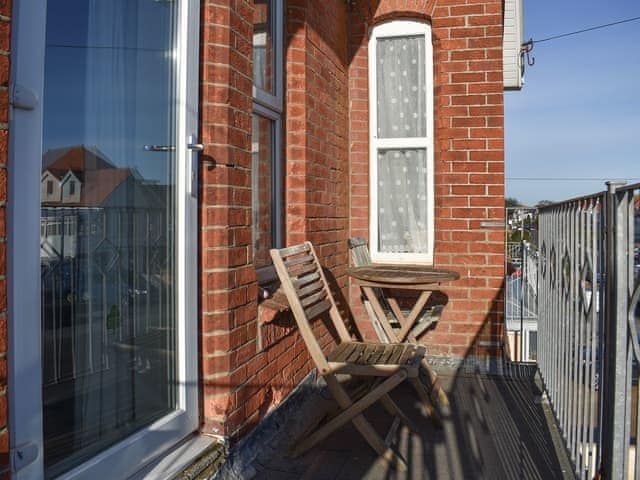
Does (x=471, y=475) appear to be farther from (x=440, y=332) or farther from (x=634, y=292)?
(x=440, y=332)

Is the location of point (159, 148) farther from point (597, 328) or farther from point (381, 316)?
point (381, 316)

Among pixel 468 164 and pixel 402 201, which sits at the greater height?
pixel 468 164

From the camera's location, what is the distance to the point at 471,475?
2889mm

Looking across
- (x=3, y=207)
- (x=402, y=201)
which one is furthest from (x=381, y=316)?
(x=3, y=207)

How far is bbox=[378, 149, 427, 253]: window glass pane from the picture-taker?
5152mm

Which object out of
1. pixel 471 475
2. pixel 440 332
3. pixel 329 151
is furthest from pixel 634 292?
pixel 440 332

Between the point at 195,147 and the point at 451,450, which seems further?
the point at 451,450

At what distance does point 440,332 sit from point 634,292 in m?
3.43

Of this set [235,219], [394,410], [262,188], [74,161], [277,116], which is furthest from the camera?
[277,116]

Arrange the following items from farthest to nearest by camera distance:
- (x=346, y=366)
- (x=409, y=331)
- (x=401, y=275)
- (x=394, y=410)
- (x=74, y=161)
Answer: (x=409, y=331) → (x=401, y=275) → (x=394, y=410) → (x=346, y=366) → (x=74, y=161)

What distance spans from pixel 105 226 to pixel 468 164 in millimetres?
3455

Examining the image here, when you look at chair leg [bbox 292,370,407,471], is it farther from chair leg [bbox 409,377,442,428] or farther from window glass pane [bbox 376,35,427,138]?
window glass pane [bbox 376,35,427,138]

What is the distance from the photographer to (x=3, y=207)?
154cm

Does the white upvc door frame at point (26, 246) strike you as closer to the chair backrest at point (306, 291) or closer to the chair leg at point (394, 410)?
the chair backrest at point (306, 291)
